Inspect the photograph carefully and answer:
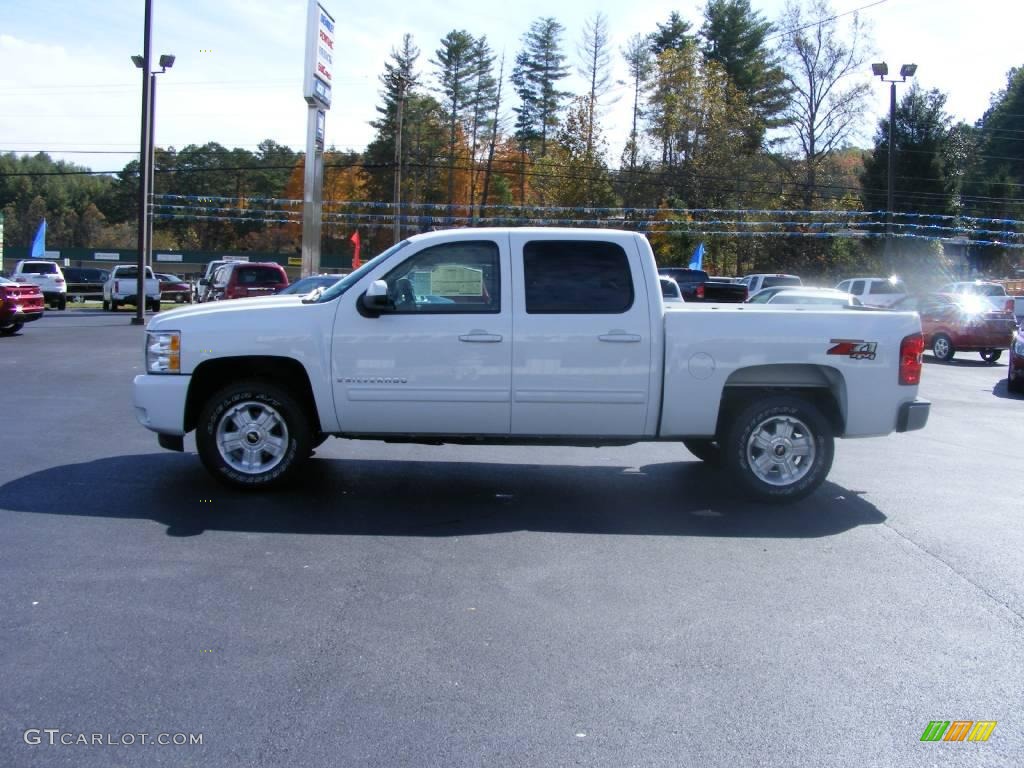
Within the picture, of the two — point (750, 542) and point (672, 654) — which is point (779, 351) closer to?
point (750, 542)

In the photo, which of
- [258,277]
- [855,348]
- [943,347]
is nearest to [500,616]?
[855,348]

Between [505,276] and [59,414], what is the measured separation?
6403 mm

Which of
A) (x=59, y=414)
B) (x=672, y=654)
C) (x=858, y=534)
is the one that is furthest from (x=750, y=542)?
(x=59, y=414)

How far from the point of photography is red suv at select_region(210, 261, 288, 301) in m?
25.8

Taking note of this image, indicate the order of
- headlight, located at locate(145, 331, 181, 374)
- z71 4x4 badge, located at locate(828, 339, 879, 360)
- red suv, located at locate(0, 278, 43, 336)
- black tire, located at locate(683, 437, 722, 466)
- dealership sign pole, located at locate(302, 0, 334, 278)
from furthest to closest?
dealership sign pole, located at locate(302, 0, 334, 278) < red suv, located at locate(0, 278, 43, 336) < black tire, located at locate(683, 437, 722, 466) < z71 4x4 badge, located at locate(828, 339, 879, 360) < headlight, located at locate(145, 331, 181, 374)

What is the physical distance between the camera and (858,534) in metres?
6.84

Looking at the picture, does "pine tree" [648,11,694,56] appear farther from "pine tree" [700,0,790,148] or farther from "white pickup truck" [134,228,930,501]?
"white pickup truck" [134,228,930,501]

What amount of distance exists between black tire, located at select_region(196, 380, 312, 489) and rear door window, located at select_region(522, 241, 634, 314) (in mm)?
1931

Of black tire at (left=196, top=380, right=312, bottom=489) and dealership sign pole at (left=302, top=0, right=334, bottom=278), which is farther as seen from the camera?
dealership sign pole at (left=302, top=0, right=334, bottom=278)

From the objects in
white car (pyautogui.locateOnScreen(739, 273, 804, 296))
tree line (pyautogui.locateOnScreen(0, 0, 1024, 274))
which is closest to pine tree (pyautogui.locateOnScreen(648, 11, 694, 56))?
tree line (pyautogui.locateOnScreen(0, 0, 1024, 274))

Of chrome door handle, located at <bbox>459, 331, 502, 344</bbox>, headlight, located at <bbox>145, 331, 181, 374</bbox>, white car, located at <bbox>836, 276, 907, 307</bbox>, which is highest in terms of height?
white car, located at <bbox>836, 276, 907, 307</bbox>

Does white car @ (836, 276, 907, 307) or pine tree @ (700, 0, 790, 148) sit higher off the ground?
pine tree @ (700, 0, 790, 148)

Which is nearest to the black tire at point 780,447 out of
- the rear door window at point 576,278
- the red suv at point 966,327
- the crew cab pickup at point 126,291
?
the rear door window at point 576,278

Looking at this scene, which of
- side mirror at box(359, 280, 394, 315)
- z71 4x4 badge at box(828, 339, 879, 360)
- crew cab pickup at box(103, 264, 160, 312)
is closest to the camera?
side mirror at box(359, 280, 394, 315)
